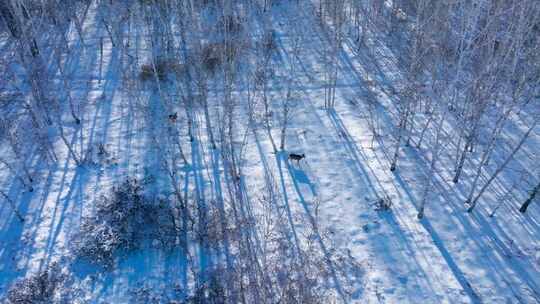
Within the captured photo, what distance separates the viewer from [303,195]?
10789 millimetres

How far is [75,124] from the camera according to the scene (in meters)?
13.1

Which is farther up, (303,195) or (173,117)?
(173,117)

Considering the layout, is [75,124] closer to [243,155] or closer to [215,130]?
[215,130]

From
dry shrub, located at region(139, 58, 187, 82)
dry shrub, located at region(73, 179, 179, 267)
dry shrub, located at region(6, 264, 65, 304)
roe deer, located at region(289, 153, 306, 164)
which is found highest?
dry shrub, located at region(139, 58, 187, 82)

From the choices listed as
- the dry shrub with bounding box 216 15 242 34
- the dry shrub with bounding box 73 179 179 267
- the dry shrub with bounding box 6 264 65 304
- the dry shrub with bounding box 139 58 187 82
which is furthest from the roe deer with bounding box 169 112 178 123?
the dry shrub with bounding box 6 264 65 304

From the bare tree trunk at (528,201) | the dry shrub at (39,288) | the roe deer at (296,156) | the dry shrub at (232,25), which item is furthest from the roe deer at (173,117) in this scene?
the bare tree trunk at (528,201)

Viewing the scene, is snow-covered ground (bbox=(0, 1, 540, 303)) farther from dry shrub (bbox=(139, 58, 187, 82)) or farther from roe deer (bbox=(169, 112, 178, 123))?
dry shrub (bbox=(139, 58, 187, 82))

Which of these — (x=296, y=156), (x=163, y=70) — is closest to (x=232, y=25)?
(x=163, y=70)

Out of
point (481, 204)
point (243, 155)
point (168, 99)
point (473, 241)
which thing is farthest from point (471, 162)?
point (168, 99)

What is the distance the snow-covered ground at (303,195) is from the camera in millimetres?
8781

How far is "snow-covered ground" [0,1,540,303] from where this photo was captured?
8.78m

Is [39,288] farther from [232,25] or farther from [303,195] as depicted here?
[232,25]

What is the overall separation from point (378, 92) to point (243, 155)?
605 cm

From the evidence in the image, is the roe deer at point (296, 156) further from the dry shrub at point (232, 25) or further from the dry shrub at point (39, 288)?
the dry shrub at point (39, 288)
